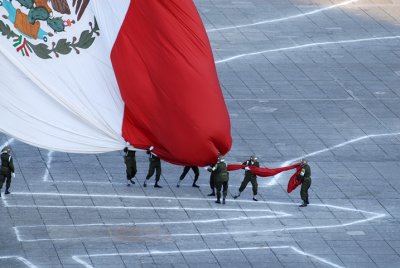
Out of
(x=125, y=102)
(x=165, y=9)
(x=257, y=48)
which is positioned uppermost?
(x=165, y=9)

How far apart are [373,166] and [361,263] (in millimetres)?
7655

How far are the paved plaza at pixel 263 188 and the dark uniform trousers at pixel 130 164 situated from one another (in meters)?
0.44

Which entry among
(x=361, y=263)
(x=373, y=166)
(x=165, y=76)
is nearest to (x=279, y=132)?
(x=373, y=166)

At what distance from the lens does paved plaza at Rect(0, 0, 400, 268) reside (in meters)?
34.0

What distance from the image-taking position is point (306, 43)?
172 feet

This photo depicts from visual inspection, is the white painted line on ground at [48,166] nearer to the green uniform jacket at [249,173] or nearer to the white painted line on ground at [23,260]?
the green uniform jacket at [249,173]

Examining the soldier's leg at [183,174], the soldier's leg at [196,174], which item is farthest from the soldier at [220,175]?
the soldier's leg at [183,174]

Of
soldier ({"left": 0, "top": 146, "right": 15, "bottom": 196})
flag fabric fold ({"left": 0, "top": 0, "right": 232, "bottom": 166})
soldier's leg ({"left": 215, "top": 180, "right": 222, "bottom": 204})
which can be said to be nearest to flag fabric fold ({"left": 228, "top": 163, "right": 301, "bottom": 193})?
soldier's leg ({"left": 215, "top": 180, "right": 222, "bottom": 204})

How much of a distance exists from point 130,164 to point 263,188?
365 cm

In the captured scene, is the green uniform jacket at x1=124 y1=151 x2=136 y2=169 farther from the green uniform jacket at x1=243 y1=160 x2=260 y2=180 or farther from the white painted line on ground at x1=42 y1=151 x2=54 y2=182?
the green uniform jacket at x1=243 y1=160 x2=260 y2=180

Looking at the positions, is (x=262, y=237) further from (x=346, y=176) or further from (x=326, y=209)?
(x=346, y=176)

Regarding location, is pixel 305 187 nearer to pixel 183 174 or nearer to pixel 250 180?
pixel 250 180

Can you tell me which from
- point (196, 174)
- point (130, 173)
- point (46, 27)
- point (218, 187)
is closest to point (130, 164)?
point (130, 173)

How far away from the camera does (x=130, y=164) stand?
3800 centimetres
